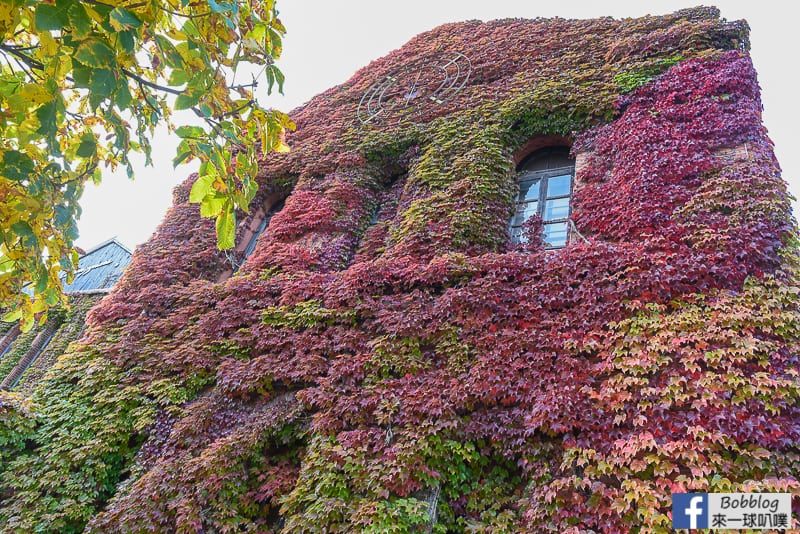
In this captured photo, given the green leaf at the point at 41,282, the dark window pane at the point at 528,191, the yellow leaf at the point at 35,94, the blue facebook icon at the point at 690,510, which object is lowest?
the blue facebook icon at the point at 690,510

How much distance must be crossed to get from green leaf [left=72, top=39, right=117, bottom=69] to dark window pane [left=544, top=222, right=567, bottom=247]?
17.5 feet

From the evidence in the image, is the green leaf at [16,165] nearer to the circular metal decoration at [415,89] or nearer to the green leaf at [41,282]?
the green leaf at [41,282]

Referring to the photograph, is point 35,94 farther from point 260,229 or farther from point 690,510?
point 260,229

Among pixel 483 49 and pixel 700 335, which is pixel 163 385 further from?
pixel 483 49

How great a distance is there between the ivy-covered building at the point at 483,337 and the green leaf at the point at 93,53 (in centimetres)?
375

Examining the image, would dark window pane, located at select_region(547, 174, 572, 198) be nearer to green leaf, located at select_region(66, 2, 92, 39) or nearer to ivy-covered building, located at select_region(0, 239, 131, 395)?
green leaf, located at select_region(66, 2, 92, 39)

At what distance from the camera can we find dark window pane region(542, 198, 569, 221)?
692 cm

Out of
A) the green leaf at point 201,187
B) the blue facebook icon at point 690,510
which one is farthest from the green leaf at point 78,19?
the blue facebook icon at point 690,510

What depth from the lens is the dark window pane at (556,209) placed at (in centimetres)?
692

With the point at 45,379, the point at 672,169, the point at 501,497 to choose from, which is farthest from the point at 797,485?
the point at 45,379

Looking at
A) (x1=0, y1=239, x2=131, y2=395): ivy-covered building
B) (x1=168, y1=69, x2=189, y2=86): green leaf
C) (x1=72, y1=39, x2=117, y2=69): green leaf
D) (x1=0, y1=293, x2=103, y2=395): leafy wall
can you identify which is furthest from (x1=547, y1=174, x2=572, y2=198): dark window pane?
(x1=0, y1=293, x2=103, y2=395): leafy wall

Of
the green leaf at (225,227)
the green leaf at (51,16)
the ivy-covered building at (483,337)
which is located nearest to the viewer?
the green leaf at (51,16)

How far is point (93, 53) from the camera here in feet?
7.96

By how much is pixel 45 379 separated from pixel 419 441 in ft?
19.0
